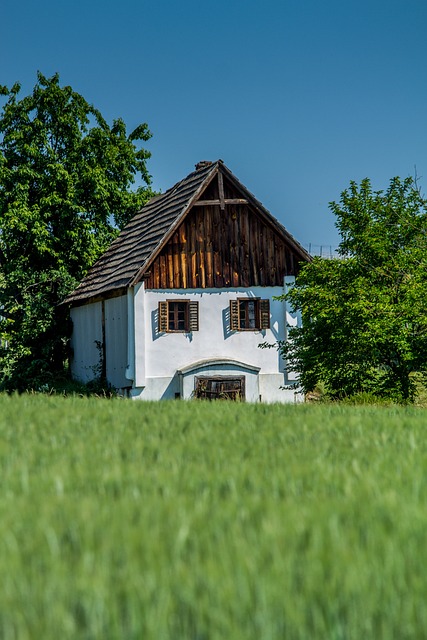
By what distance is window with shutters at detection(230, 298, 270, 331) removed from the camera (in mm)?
27672

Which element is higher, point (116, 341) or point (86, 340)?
point (86, 340)

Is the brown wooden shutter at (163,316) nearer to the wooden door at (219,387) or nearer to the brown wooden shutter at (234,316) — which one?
the wooden door at (219,387)

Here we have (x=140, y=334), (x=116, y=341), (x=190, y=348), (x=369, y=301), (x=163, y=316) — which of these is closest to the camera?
(x=369, y=301)

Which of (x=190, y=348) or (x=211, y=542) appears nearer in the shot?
(x=211, y=542)

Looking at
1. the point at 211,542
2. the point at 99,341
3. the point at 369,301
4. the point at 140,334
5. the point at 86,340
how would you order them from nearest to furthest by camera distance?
1. the point at 211,542
2. the point at 369,301
3. the point at 140,334
4. the point at 99,341
5. the point at 86,340

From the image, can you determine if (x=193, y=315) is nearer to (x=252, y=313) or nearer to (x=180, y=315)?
(x=180, y=315)

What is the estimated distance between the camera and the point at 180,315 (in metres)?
27.5

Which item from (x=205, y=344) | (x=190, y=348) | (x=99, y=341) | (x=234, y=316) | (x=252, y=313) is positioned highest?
(x=252, y=313)

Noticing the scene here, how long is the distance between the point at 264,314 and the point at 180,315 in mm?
3043

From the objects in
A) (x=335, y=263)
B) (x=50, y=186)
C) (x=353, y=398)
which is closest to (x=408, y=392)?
(x=353, y=398)

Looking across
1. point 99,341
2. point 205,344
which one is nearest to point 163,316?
point 205,344

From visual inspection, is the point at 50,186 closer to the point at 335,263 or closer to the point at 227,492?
the point at 335,263

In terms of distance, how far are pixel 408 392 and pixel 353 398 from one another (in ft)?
7.56

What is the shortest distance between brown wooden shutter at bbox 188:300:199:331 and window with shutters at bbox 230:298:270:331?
1.29m
